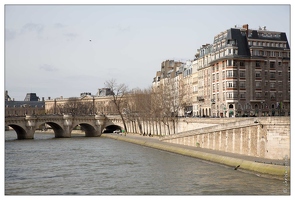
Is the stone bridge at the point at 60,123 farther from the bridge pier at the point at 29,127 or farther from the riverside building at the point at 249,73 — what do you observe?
the riverside building at the point at 249,73

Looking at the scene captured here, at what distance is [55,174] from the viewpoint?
4388 cm

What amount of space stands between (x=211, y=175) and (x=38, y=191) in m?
14.6

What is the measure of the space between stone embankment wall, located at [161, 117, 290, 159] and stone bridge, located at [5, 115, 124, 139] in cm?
5433

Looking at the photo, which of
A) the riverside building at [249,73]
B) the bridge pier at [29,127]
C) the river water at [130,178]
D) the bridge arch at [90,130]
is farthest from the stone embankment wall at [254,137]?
the bridge arch at [90,130]

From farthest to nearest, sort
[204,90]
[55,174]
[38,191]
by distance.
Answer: [204,90], [55,174], [38,191]

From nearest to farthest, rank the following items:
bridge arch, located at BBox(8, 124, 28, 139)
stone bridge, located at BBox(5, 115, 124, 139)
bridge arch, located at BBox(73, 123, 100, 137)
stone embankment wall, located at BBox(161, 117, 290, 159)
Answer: stone embankment wall, located at BBox(161, 117, 290, 159) < stone bridge, located at BBox(5, 115, 124, 139) < bridge arch, located at BBox(8, 124, 28, 139) < bridge arch, located at BBox(73, 123, 100, 137)

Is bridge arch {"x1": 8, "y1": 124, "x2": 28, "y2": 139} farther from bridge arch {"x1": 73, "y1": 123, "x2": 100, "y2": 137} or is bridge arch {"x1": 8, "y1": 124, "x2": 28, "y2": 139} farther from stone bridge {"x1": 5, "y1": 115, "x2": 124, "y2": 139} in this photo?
bridge arch {"x1": 73, "y1": 123, "x2": 100, "y2": 137}

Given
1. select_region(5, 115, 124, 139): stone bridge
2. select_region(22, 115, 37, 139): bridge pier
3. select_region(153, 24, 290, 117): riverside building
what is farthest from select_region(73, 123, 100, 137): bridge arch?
select_region(153, 24, 290, 117): riverside building

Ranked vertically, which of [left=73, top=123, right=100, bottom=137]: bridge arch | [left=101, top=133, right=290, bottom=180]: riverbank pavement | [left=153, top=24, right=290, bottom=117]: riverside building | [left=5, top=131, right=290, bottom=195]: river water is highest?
[left=153, top=24, right=290, bottom=117]: riverside building

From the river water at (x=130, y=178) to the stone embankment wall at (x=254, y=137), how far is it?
4.18m

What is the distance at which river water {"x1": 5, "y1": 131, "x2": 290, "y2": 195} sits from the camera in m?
34.7

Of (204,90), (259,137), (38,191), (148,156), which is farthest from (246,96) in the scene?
(38,191)

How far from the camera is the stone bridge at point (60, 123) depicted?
10288cm

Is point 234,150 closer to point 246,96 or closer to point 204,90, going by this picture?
point 246,96
